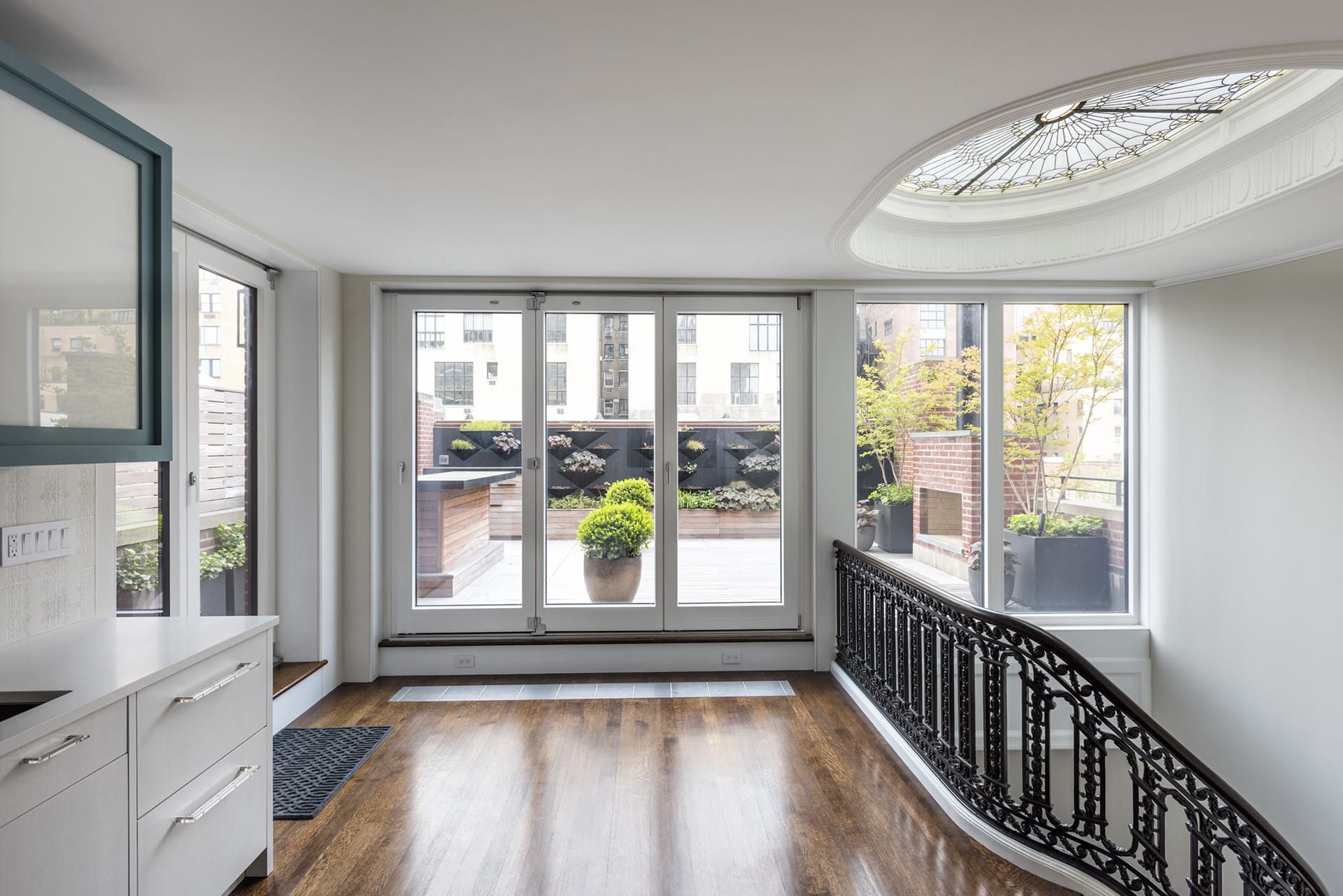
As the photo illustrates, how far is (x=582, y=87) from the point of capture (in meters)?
1.92

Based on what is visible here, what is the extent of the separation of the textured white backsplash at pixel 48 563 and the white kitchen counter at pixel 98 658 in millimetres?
54

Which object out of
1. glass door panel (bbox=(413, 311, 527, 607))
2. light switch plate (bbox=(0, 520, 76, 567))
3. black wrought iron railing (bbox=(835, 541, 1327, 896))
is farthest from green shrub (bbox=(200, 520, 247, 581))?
black wrought iron railing (bbox=(835, 541, 1327, 896))

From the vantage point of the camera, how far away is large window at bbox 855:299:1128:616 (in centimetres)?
434

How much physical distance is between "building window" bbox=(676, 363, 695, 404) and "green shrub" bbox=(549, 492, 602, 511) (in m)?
0.82

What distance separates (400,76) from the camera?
1.86m

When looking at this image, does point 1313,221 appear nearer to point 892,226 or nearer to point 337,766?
point 892,226

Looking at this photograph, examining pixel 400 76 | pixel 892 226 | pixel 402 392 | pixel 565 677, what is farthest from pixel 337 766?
pixel 892 226

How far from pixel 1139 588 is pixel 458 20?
4.77 meters

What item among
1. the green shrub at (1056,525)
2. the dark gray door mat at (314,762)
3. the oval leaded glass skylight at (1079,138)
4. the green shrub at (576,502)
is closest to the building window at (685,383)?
the green shrub at (576,502)

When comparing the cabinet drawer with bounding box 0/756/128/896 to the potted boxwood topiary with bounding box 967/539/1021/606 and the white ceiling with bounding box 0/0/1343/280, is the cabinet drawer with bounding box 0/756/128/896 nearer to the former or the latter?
the white ceiling with bounding box 0/0/1343/280

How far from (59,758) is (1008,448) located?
4499 millimetres

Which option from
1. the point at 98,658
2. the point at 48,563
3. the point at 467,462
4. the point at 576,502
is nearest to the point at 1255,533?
the point at 576,502

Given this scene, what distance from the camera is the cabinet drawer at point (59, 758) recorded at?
133 centimetres

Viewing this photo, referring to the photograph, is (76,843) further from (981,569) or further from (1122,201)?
(1122,201)
